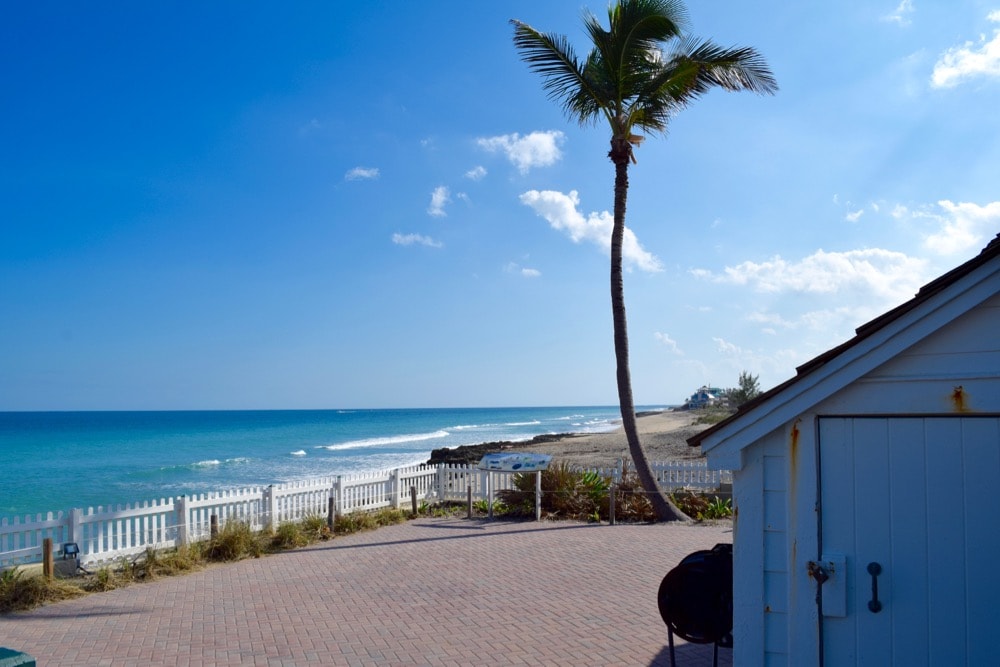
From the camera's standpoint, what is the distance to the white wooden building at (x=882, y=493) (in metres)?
4.13

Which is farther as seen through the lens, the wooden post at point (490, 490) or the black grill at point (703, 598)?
the wooden post at point (490, 490)

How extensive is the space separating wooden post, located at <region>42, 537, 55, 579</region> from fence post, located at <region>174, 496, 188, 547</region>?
216 cm

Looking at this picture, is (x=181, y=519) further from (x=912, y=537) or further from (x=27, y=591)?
(x=912, y=537)

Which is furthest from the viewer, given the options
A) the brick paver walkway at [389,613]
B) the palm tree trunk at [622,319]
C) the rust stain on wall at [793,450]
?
the palm tree trunk at [622,319]

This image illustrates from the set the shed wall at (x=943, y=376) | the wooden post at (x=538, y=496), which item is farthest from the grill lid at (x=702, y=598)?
the wooden post at (x=538, y=496)

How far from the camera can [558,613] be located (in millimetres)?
8281

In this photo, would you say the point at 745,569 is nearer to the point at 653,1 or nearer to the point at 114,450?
the point at 653,1

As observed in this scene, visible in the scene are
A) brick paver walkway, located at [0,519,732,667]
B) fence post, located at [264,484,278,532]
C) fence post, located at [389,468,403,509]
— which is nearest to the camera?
brick paver walkway, located at [0,519,732,667]

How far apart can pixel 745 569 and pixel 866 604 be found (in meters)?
0.73

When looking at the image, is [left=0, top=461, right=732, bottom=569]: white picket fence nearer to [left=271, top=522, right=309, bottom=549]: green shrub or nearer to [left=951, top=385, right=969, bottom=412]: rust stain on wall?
[left=271, top=522, right=309, bottom=549]: green shrub

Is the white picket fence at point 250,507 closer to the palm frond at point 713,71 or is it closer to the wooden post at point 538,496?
the wooden post at point 538,496

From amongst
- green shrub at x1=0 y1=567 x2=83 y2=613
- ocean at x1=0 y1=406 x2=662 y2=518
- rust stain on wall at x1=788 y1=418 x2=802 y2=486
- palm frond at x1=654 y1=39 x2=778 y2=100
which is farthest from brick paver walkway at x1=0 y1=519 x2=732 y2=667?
ocean at x1=0 y1=406 x2=662 y2=518

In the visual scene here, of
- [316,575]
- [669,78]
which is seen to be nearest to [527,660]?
[316,575]

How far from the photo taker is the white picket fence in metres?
10.2
